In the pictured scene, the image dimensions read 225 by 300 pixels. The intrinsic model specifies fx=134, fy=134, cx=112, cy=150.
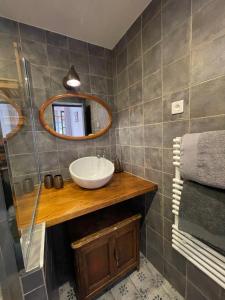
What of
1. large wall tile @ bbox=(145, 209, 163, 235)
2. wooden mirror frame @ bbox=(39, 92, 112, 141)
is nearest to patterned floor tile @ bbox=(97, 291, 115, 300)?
large wall tile @ bbox=(145, 209, 163, 235)

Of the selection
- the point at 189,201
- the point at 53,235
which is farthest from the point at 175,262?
the point at 53,235

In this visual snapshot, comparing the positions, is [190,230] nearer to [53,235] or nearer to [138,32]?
[53,235]

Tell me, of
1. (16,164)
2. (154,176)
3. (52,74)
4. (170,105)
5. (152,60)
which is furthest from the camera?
(52,74)

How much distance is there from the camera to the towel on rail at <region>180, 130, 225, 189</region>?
66cm

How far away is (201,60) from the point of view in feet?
2.56

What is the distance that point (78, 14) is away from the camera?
43.7 inches

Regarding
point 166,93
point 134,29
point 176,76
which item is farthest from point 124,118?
point 134,29

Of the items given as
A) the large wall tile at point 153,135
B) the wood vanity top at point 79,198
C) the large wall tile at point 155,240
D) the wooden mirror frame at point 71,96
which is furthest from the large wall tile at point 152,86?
the large wall tile at point 155,240

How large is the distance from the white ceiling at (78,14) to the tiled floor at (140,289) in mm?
2301

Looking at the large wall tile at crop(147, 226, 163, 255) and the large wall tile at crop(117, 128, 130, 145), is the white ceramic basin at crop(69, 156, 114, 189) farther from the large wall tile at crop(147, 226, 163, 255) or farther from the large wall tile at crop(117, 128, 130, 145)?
the large wall tile at crop(147, 226, 163, 255)

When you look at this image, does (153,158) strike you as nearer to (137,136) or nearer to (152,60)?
(137,136)

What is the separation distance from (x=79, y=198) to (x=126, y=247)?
0.63 m

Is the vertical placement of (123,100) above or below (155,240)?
above

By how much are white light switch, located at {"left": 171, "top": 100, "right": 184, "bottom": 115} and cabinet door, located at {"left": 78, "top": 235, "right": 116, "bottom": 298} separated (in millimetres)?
1059
